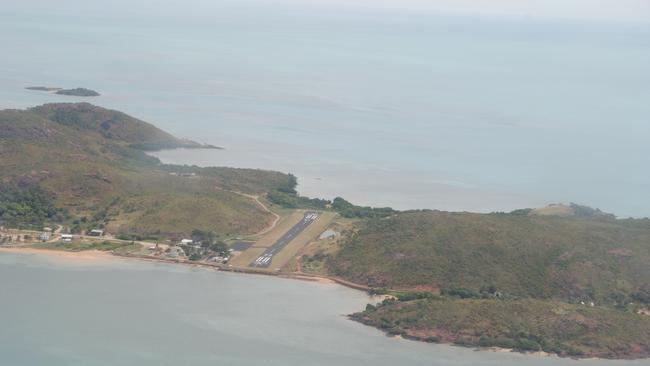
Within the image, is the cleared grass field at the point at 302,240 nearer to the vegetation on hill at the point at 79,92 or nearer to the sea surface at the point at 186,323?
the sea surface at the point at 186,323

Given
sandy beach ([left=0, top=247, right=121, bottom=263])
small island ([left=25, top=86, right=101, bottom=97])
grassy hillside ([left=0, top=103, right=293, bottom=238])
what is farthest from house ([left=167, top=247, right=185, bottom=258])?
small island ([left=25, top=86, right=101, bottom=97])

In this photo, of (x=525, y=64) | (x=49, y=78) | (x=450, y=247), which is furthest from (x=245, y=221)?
(x=525, y=64)

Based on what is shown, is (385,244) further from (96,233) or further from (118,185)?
(118,185)

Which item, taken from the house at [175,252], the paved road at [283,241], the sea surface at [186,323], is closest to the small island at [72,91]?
the paved road at [283,241]

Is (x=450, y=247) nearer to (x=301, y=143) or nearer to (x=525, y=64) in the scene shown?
(x=301, y=143)

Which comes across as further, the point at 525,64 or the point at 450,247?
the point at 525,64

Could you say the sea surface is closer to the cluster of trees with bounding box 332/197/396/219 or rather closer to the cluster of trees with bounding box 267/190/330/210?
the cluster of trees with bounding box 332/197/396/219
